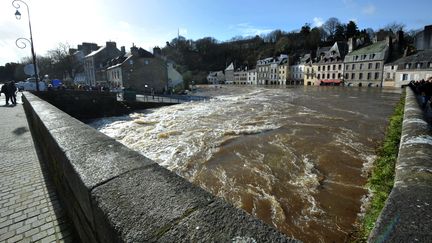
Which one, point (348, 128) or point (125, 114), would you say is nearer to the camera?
point (348, 128)

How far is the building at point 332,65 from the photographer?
61344 millimetres

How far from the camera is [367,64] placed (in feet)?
176

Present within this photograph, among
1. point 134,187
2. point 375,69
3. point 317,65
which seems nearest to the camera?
point 134,187

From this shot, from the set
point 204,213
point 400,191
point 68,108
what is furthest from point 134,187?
point 68,108

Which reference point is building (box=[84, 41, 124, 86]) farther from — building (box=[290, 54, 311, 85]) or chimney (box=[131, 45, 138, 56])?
building (box=[290, 54, 311, 85])

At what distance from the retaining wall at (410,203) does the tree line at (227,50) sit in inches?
2153

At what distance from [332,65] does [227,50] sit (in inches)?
2582

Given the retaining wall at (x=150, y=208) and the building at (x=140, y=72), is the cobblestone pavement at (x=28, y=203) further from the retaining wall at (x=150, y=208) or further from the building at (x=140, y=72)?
the building at (x=140, y=72)

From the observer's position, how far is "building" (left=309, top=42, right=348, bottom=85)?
2415 inches

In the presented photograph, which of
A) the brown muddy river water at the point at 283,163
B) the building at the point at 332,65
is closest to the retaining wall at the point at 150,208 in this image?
the brown muddy river water at the point at 283,163

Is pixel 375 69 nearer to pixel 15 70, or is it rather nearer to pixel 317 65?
pixel 317 65

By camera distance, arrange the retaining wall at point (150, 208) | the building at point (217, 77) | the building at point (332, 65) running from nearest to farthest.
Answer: the retaining wall at point (150, 208) < the building at point (332, 65) < the building at point (217, 77)

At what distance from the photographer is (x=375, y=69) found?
2058 inches

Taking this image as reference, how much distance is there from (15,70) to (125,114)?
68718 mm
